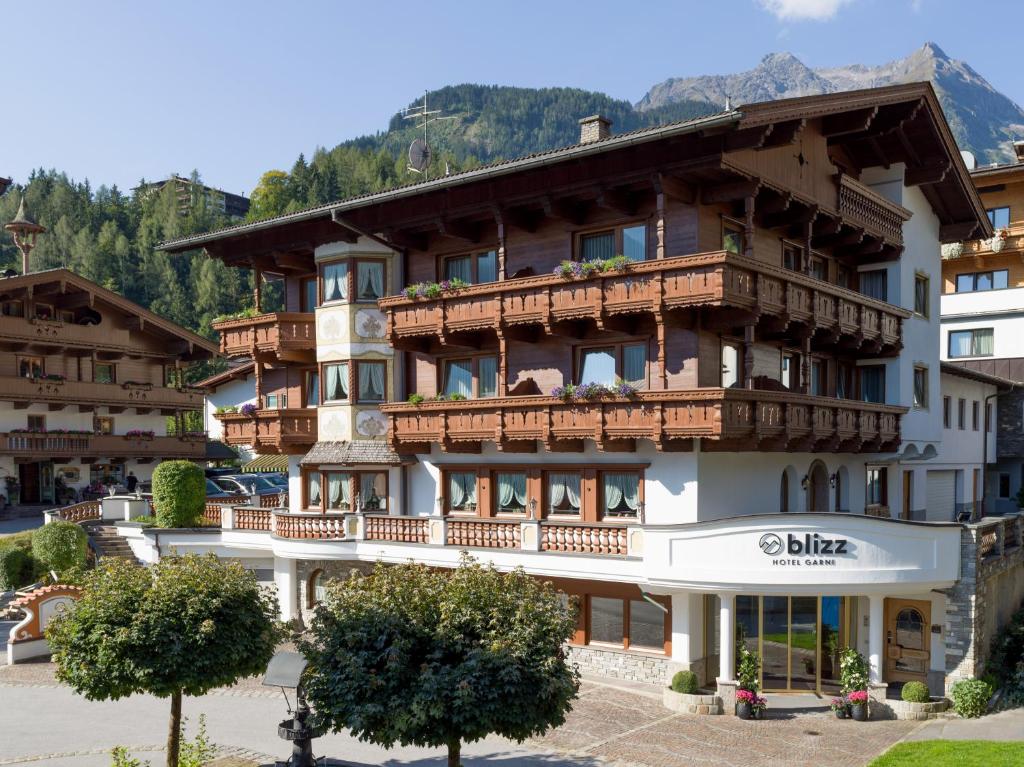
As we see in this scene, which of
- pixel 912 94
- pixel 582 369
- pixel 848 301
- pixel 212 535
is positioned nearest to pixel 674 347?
pixel 582 369

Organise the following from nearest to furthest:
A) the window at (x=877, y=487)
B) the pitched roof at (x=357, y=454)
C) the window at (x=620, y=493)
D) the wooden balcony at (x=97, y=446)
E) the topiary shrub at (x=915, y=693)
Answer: the topiary shrub at (x=915, y=693), the window at (x=620, y=493), the pitched roof at (x=357, y=454), the window at (x=877, y=487), the wooden balcony at (x=97, y=446)

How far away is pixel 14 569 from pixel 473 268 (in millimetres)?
19639

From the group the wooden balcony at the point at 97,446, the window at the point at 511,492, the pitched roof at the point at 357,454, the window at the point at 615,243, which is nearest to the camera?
the window at the point at 615,243

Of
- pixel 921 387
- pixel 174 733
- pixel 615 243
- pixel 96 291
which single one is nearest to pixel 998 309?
pixel 921 387

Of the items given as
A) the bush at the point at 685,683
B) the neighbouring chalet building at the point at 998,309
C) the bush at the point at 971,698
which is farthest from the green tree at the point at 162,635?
the neighbouring chalet building at the point at 998,309

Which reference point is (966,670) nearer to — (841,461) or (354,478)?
(841,461)

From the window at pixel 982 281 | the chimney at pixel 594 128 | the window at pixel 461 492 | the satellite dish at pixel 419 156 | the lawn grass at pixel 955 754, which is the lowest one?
the lawn grass at pixel 955 754

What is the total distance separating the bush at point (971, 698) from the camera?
71.6ft

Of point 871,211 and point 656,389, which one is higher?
point 871,211

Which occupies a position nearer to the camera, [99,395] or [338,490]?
[338,490]

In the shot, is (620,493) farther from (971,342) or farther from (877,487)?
(971,342)

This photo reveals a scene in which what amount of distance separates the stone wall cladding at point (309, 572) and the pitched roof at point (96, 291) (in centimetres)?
2575

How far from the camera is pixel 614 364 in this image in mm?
25375

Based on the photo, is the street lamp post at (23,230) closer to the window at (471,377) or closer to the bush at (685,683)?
the window at (471,377)
